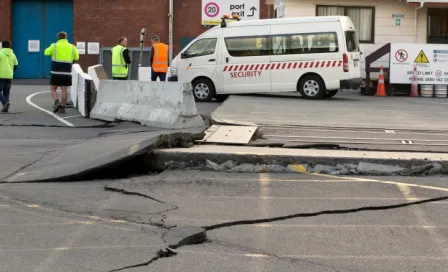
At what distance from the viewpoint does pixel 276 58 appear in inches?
829

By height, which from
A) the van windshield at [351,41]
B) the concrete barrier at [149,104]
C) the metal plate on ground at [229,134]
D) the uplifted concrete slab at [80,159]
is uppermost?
the van windshield at [351,41]

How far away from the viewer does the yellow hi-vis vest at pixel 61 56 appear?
53.9 feet

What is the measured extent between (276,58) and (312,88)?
138 centimetres

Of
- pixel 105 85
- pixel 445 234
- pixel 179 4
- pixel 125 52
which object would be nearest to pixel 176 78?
pixel 125 52

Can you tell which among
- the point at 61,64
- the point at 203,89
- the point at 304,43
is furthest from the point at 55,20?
the point at 61,64

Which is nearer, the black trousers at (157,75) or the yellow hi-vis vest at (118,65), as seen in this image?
the yellow hi-vis vest at (118,65)

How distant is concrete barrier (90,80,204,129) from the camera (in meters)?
11.8

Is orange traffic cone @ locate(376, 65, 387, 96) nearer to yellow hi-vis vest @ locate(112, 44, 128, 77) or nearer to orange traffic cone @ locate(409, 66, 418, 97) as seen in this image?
orange traffic cone @ locate(409, 66, 418, 97)

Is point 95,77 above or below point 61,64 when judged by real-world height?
below

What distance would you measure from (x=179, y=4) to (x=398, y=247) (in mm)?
30230

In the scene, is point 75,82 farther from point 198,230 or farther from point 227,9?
point 227,9

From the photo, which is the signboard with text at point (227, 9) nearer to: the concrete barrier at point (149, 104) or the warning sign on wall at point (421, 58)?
the warning sign on wall at point (421, 58)

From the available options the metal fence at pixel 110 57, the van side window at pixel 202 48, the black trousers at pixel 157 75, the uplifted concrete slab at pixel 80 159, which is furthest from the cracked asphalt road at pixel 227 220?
the metal fence at pixel 110 57

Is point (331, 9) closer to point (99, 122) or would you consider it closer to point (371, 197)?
point (99, 122)
